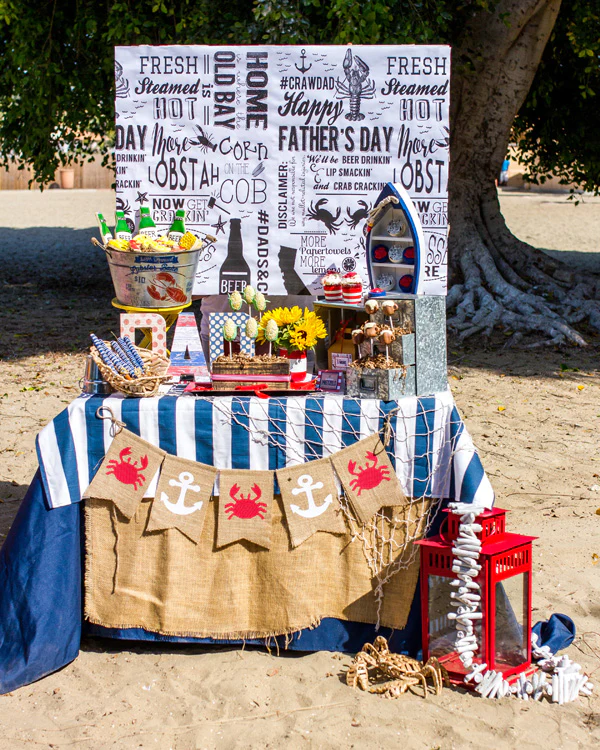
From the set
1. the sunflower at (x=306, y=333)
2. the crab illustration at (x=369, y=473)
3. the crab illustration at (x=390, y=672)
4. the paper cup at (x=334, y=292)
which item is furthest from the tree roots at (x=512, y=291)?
the crab illustration at (x=390, y=672)

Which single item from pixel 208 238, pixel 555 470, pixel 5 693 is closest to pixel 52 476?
pixel 5 693

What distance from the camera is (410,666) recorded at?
3320mm

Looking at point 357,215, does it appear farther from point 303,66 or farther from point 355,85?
point 303,66

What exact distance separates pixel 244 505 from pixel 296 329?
75 centimetres

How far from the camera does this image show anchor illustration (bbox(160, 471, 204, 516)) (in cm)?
Result: 337

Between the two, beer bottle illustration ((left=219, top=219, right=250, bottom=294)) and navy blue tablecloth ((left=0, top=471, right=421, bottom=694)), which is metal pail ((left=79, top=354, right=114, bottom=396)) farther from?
beer bottle illustration ((left=219, top=219, right=250, bottom=294))

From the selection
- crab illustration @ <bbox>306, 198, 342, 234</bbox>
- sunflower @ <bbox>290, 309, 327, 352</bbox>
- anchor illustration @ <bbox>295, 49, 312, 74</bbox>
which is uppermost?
anchor illustration @ <bbox>295, 49, 312, 74</bbox>

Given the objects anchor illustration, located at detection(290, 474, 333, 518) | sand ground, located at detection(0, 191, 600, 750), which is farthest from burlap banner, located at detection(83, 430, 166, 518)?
sand ground, located at detection(0, 191, 600, 750)

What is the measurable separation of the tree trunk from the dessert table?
6.26 meters

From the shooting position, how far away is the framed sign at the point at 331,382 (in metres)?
3.54

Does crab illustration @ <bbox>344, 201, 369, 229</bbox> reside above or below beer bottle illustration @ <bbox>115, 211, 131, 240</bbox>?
above

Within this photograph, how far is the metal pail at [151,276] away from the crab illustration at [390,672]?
1640 millimetres

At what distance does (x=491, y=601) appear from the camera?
314 centimetres

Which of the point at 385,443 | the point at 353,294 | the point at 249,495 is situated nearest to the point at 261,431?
the point at 249,495
